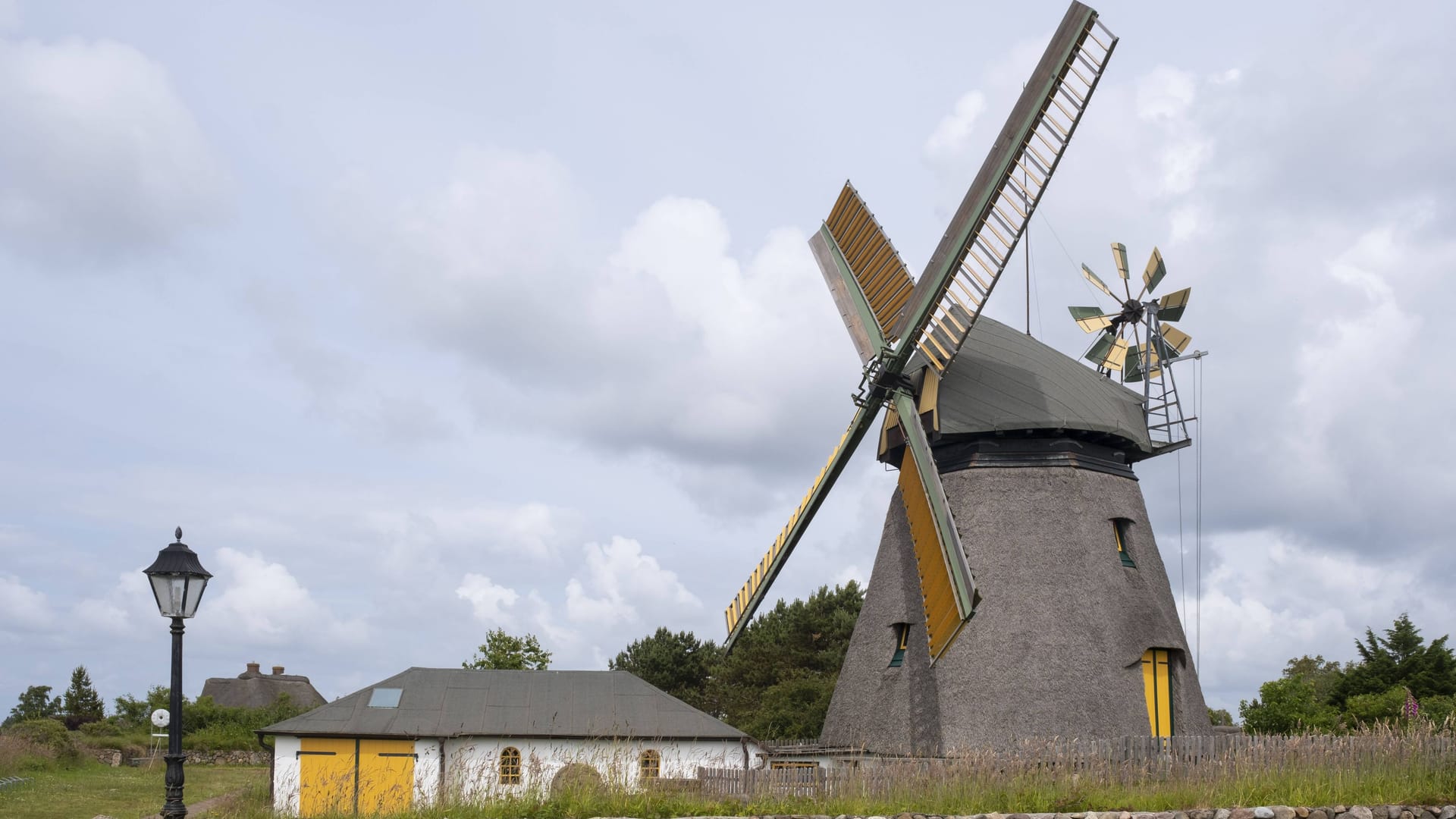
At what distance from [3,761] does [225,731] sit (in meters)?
11.2

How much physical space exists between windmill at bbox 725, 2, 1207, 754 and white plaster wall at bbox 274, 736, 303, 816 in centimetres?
676

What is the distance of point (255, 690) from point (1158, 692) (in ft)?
136

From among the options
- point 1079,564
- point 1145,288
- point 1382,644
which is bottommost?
point 1382,644

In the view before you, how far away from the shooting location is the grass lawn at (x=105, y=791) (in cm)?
1705

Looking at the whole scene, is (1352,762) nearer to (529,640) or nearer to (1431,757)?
(1431,757)

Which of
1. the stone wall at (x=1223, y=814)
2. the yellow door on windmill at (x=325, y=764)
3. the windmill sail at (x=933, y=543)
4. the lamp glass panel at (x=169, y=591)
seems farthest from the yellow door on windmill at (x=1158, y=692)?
the lamp glass panel at (x=169, y=591)

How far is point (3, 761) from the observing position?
78.4 feet

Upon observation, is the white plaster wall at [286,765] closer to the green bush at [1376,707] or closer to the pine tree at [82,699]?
the green bush at [1376,707]

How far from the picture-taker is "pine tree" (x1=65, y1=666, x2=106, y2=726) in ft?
151

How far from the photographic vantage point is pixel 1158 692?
15.3 m

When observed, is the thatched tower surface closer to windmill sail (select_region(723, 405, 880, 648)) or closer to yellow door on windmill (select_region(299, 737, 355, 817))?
windmill sail (select_region(723, 405, 880, 648))

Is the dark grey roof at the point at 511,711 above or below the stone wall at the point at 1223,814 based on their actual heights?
above

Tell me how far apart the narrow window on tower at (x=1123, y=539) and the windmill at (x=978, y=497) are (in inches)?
1.2

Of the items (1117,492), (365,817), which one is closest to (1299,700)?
(1117,492)
